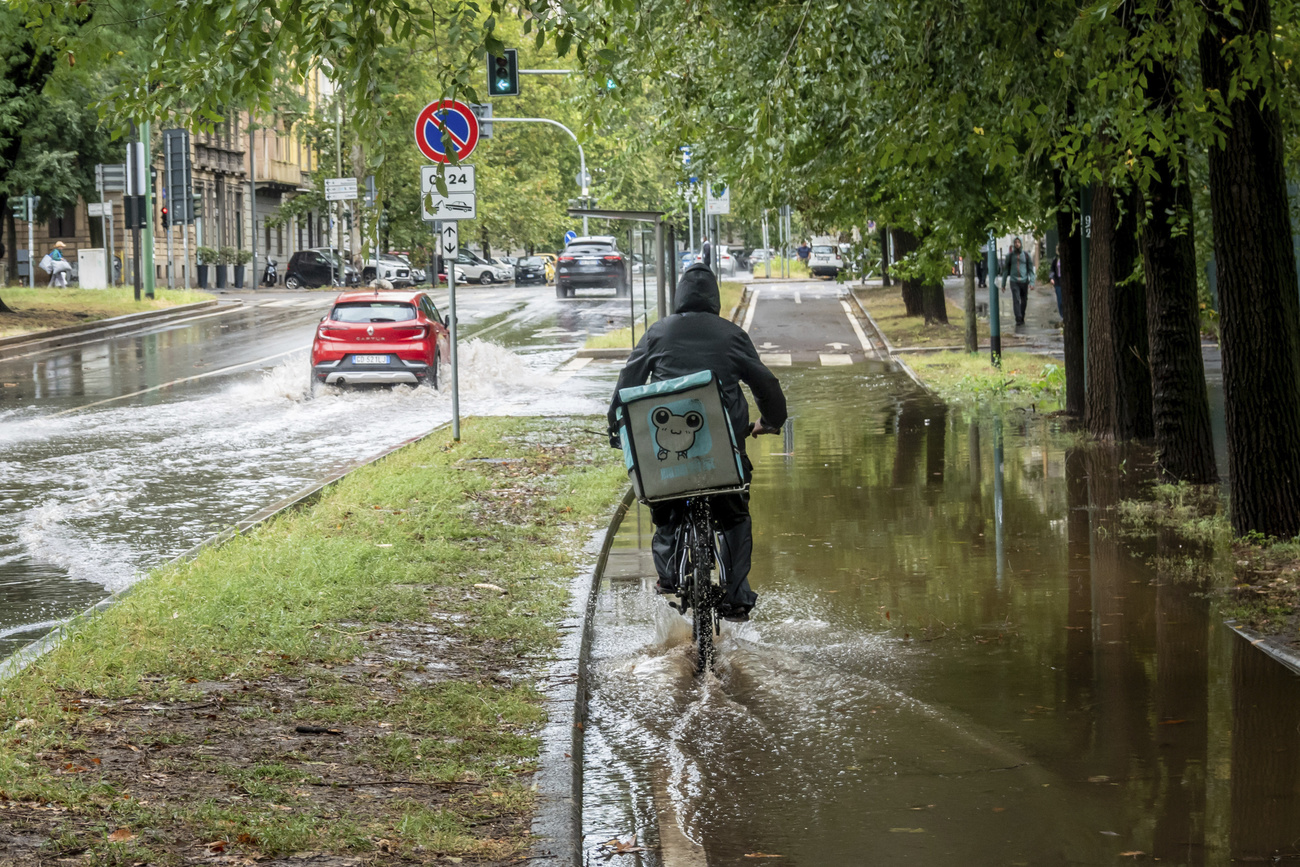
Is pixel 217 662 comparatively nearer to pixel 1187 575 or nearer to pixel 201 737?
pixel 201 737

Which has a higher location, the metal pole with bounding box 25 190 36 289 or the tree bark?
the metal pole with bounding box 25 190 36 289

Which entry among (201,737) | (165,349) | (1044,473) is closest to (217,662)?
(201,737)

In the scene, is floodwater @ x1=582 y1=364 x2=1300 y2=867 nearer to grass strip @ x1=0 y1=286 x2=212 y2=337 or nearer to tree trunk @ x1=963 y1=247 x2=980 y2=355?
tree trunk @ x1=963 y1=247 x2=980 y2=355

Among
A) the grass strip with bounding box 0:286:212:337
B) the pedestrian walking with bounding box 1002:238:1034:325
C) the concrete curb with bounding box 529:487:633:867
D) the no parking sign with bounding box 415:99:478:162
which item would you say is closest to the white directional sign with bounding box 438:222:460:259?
the no parking sign with bounding box 415:99:478:162

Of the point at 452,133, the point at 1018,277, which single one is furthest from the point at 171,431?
the point at 1018,277

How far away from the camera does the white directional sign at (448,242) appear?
15406 mm

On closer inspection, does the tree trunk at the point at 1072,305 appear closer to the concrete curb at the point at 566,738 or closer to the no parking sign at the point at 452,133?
the no parking sign at the point at 452,133

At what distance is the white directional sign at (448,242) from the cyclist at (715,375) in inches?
325

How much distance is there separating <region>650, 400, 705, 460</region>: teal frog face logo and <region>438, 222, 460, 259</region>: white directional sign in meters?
8.74

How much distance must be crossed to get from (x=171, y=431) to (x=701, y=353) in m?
12.6

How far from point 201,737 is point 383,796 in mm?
963

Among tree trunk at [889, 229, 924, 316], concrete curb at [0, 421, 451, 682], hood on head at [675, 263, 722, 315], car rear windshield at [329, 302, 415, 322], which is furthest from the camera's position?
tree trunk at [889, 229, 924, 316]

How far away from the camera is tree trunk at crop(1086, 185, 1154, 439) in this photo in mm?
13609

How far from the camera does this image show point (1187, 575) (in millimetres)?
9000
